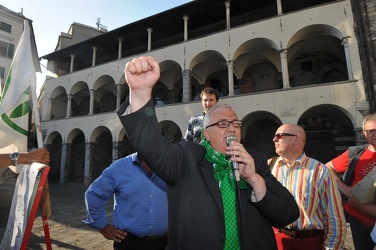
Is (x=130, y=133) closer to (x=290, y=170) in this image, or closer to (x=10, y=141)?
(x=290, y=170)

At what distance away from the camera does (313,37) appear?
39.9 feet

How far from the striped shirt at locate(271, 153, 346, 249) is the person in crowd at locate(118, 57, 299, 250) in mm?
1153

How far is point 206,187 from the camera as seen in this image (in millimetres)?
1524

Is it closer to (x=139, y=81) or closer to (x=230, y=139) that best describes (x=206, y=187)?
(x=230, y=139)

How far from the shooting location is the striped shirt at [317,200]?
7.59ft

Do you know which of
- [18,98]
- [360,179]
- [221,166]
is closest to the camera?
[221,166]

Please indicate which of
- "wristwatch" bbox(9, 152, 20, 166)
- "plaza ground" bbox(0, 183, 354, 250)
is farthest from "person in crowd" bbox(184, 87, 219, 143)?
"plaza ground" bbox(0, 183, 354, 250)

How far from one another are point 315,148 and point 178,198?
45.2 ft

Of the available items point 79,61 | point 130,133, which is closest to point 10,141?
point 130,133

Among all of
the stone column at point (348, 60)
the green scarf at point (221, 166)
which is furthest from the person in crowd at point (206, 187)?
the stone column at point (348, 60)

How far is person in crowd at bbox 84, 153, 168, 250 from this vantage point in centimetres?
255

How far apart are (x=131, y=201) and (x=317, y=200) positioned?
6.96ft

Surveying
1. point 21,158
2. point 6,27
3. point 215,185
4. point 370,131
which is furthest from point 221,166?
point 6,27

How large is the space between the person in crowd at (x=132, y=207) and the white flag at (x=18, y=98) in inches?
58.8
